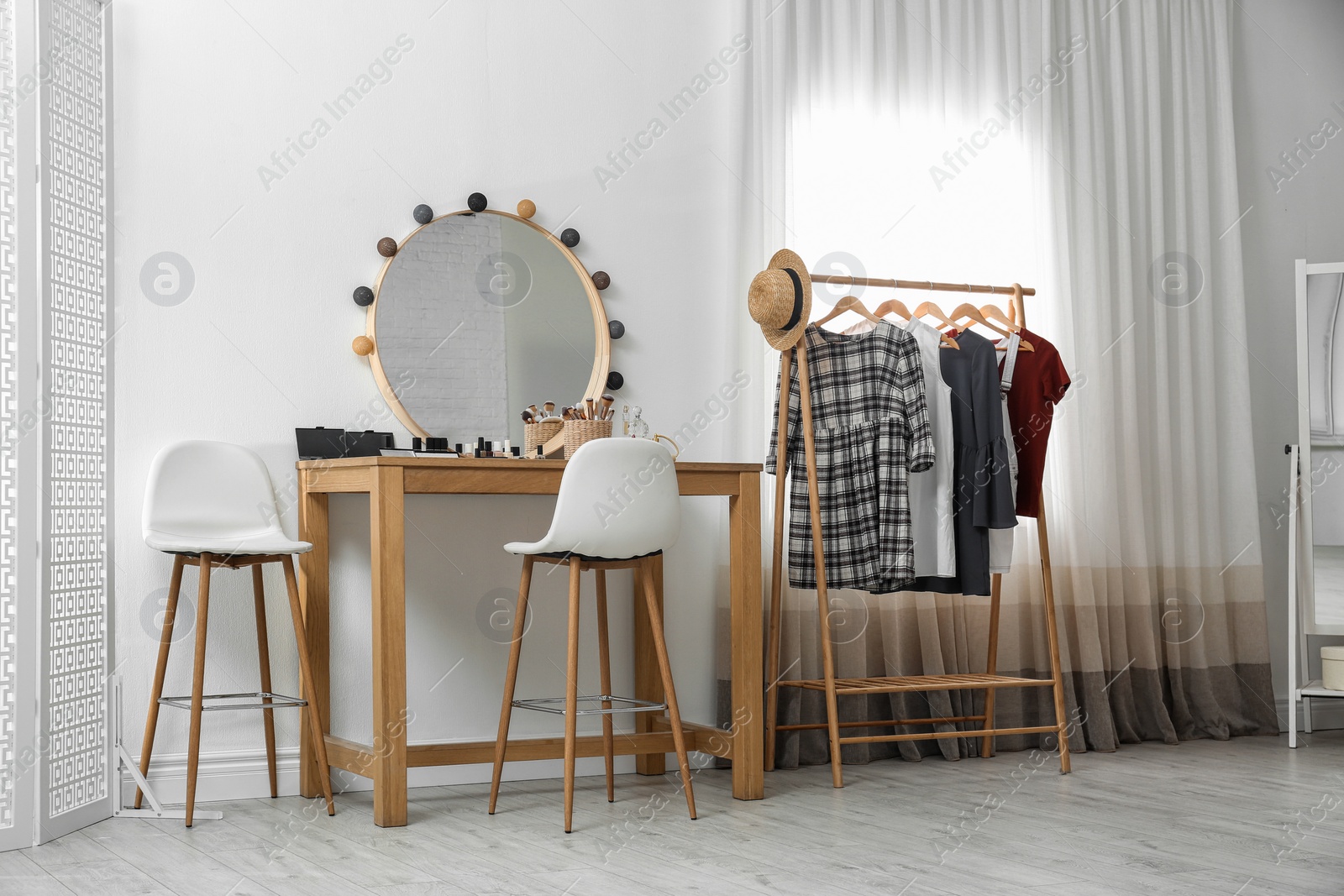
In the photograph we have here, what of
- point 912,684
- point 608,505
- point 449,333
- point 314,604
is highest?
point 449,333

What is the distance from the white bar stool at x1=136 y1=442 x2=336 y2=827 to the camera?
272 cm

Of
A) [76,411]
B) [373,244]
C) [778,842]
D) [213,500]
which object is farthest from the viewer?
[373,244]

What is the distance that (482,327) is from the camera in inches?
131

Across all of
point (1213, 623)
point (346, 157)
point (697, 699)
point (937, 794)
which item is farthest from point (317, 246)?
point (1213, 623)

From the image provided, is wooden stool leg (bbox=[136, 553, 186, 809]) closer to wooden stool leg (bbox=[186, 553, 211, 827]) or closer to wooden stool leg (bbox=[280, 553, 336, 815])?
wooden stool leg (bbox=[186, 553, 211, 827])

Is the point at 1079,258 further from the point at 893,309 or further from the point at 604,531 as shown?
the point at 604,531

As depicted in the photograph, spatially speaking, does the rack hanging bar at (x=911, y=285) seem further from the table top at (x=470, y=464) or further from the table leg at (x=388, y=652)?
the table leg at (x=388, y=652)

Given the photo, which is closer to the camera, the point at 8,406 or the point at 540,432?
the point at 8,406

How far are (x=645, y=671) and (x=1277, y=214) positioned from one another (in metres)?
2.84

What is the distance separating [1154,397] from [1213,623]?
0.77m

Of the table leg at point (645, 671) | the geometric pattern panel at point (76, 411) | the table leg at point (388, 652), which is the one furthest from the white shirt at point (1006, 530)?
the geometric pattern panel at point (76, 411)

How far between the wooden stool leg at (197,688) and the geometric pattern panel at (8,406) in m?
0.35

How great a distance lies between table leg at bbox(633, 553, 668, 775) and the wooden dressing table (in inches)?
4.0

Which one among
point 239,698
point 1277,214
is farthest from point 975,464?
point 239,698
